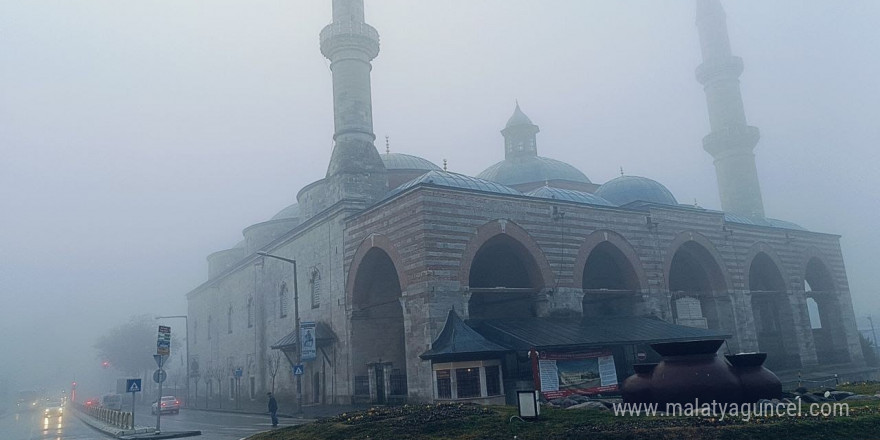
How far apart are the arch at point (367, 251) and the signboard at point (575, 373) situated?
248 inches

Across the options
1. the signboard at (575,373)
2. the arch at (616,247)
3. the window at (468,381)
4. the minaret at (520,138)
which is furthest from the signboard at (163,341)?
the minaret at (520,138)

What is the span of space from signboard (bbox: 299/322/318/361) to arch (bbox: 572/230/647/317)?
38.1 ft

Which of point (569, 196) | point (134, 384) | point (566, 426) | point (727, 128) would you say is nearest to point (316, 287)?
point (134, 384)

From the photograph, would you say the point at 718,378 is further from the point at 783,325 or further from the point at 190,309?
the point at 190,309

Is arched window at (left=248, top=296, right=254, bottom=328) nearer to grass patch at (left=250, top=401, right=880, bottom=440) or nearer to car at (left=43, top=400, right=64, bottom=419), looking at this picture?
car at (left=43, top=400, right=64, bottom=419)

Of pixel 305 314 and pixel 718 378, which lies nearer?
pixel 718 378

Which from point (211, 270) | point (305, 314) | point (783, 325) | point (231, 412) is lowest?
point (231, 412)

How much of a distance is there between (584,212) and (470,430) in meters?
17.9

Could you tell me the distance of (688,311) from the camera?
3228 cm

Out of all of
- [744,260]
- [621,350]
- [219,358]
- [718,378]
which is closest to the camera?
[718,378]

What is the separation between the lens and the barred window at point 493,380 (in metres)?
22.3

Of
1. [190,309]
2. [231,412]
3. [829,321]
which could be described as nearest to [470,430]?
[231,412]

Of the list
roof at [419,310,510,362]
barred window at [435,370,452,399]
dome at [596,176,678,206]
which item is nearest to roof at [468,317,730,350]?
roof at [419,310,510,362]

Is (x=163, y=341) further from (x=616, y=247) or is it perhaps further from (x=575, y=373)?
(x=616, y=247)
